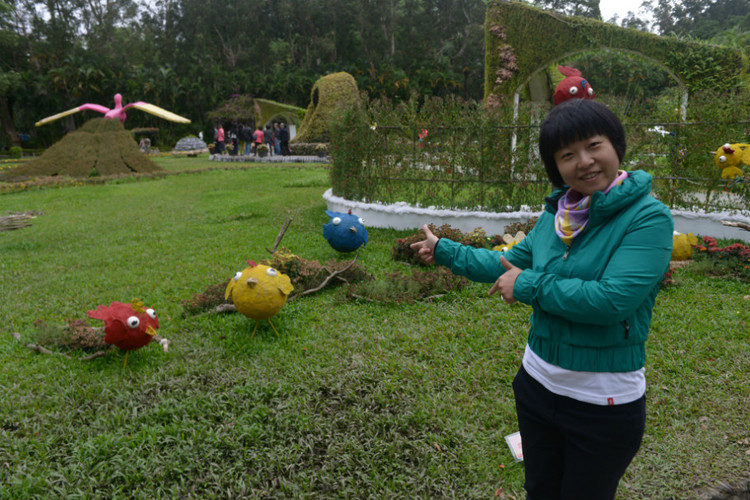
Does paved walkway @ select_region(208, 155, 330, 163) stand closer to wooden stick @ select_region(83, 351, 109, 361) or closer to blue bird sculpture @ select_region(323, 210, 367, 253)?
blue bird sculpture @ select_region(323, 210, 367, 253)

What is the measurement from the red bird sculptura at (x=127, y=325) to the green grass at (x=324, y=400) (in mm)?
252

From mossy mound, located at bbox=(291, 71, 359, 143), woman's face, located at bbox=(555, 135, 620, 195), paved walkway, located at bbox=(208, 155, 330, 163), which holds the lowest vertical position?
woman's face, located at bbox=(555, 135, 620, 195)

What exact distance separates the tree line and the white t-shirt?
1605 inches

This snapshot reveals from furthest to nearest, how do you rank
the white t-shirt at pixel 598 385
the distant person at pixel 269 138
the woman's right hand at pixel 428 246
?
the distant person at pixel 269 138 → the woman's right hand at pixel 428 246 → the white t-shirt at pixel 598 385

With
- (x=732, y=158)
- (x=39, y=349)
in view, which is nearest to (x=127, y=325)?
(x=39, y=349)

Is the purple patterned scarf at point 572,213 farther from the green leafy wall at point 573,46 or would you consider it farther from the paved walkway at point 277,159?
the paved walkway at point 277,159

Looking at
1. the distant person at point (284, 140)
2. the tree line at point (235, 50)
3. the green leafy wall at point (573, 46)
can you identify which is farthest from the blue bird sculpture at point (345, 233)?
the tree line at point (235, 50)

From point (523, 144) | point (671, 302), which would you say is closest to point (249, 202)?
point (523, 144)

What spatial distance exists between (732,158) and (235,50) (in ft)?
156

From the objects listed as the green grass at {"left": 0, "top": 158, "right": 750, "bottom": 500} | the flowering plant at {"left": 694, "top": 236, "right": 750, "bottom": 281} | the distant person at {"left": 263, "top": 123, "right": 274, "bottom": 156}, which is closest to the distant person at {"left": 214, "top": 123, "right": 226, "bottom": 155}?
the distant person at {"left": 263, "top": 123, "right": 274, "bottom": 156}

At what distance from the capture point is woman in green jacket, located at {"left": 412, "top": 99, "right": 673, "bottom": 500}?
4.68 feet

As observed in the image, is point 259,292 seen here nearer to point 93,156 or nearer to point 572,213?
point 572,213

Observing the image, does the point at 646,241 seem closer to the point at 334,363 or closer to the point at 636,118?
the point at 334,363

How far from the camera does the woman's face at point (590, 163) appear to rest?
149 cm
